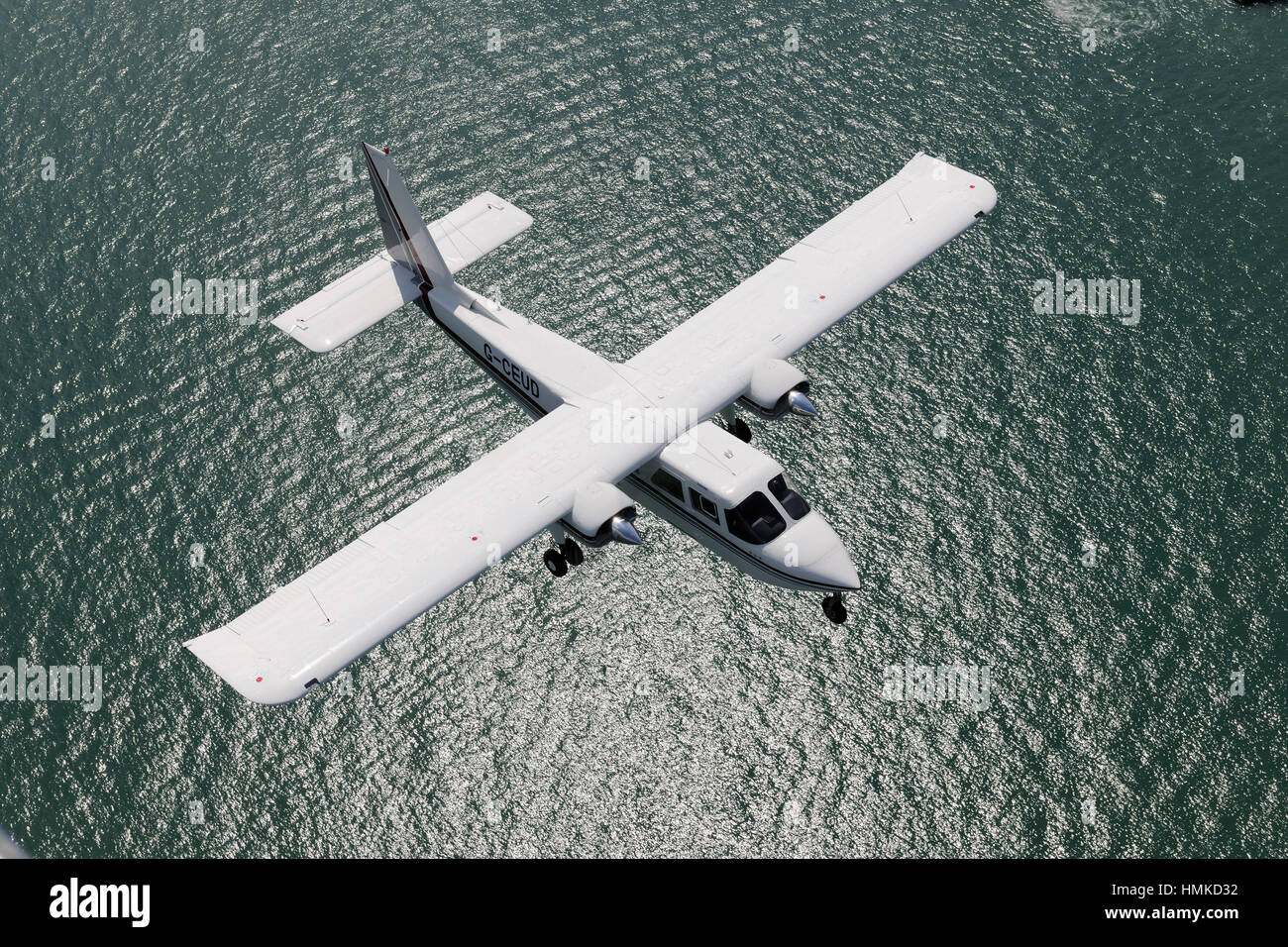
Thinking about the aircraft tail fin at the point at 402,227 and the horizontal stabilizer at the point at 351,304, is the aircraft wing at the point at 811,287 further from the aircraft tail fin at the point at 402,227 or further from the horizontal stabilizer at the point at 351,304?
the horizontal stabilizer at the point at 351,304

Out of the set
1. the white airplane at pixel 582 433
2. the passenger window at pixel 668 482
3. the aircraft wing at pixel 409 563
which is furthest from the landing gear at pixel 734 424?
the aircraft wing at pixel 409 563

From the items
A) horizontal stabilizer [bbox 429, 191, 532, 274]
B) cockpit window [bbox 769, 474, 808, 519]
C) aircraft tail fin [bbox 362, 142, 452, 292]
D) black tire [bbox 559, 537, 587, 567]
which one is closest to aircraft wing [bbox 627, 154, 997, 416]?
cockpit window [bbox 769, 474, 808, 519]

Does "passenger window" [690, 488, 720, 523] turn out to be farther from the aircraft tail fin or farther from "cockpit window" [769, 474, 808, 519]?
the aircraft tail fin

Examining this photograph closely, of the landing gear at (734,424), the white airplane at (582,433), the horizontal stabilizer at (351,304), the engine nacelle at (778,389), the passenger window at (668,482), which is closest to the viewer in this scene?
the white airplane at (582,433)

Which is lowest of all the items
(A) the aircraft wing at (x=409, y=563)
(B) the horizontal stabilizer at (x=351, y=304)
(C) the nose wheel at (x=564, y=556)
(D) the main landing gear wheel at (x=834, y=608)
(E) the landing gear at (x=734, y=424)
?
(D) the main landing gear wheel at (x=834, y=608)

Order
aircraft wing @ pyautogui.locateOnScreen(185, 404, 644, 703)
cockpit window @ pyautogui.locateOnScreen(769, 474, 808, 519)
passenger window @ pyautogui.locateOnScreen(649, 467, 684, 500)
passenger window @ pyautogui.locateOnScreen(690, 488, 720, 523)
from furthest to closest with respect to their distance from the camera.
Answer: passenger window @ pyautogui.locateOnScreen(649, 467, 684, 500)
passenger window @ pyautogui.locateOnScreen(690, 488, 720, 523)
cockpit window @ pyautogui.locateOnScreen(769, 474, 808, 519)
aircraft wing @ pyautogui.locateOnScreen(185, 404, 644, 703)

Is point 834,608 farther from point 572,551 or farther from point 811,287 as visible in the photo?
point 811,287
